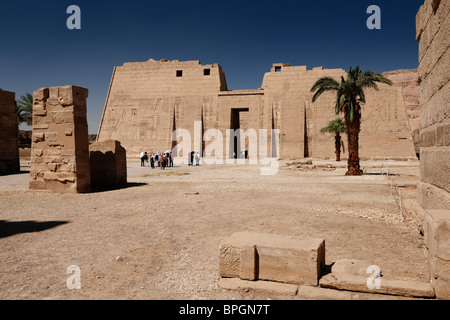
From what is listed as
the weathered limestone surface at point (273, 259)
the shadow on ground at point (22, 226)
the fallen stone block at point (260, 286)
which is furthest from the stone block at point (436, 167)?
the shadow on ground at point (22, 226)

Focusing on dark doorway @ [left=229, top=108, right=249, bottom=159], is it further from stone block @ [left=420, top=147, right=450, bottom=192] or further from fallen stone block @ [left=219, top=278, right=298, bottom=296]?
fallen stone block @ [left=219, top=278, right=298, bottom=296]

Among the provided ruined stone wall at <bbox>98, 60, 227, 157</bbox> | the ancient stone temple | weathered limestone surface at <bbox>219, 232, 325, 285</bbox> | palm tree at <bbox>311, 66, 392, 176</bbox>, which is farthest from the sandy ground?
ruined stone wall at <bbox>98, 60, 227, 157</bbox>

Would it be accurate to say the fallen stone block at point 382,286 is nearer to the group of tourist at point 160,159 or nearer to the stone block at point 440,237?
the stone block at point 440,237

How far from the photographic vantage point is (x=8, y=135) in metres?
14.0

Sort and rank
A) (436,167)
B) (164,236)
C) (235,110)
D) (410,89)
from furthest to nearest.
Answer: (410,89) → (235,110) → (164,236) → (436,167)

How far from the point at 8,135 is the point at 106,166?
7682mm

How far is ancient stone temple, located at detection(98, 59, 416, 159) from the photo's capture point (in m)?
24.7

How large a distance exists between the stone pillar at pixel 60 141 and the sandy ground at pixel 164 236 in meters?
0.61

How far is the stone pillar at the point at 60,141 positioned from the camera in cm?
793

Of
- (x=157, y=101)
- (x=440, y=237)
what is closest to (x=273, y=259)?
(x=440, y=237)

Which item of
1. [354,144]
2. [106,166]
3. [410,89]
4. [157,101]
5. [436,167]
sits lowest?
[106,166]

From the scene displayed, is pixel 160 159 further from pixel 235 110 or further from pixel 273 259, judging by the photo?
pixel 273 259

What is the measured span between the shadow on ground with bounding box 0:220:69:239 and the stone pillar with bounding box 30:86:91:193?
3.14m
